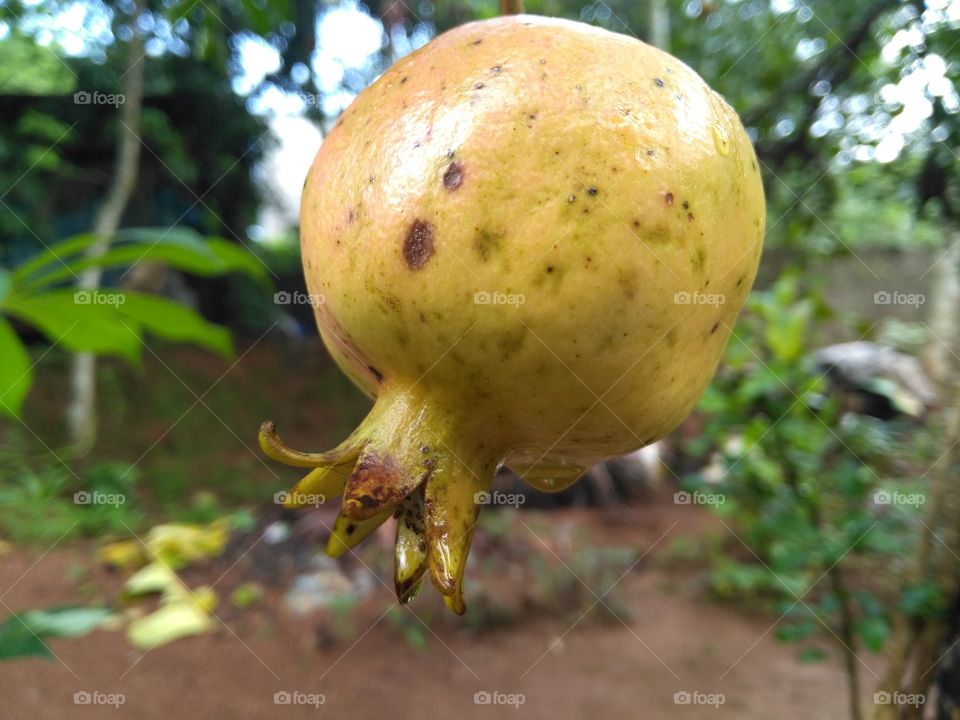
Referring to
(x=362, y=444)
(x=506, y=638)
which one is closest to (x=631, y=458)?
(x=506, y=638)

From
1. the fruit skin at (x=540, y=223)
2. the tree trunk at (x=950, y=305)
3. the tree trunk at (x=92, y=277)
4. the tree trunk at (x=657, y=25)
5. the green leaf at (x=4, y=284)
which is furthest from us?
the tree trunk at (x=92, y=277)

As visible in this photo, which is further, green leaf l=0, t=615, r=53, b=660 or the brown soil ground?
the brown soil ground

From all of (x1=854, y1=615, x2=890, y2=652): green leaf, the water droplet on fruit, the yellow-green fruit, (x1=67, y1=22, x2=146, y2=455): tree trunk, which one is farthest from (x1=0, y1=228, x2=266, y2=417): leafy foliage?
(x1=67, y1=22, x2=146, y2=455): tree trunk

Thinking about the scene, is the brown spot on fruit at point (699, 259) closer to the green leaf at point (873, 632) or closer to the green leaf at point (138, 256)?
the green leaf at point (138, 256)

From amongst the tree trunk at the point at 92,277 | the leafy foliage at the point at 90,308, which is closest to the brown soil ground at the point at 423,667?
the tree trunk at the point at 92,277

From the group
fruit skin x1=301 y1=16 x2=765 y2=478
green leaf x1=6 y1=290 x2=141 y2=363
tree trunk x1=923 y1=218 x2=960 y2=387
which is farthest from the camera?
tree trunk x1=923 y1=218 x2=960 y2=387

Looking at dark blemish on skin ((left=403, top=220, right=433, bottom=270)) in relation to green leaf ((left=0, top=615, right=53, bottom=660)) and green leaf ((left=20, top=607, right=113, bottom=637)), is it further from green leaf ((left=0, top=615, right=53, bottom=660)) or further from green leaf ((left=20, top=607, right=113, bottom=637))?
green leaf ((left=20, top=607, right=113, bottom=637))

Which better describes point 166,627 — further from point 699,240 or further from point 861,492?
point 699,240
